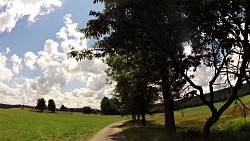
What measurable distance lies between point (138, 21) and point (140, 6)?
984mm

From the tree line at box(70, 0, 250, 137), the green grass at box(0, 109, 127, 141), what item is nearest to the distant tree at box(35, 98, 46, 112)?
the green grass at box(0, 109, 127, 141)

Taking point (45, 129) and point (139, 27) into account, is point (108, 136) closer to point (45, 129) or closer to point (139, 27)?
point (139, 27)

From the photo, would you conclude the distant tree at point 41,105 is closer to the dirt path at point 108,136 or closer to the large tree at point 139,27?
the dirt path at point 108,136

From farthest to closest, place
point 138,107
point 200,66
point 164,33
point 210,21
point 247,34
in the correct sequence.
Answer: point 138,107
point 200,66
point 164,33
point 247,34
point 210,21

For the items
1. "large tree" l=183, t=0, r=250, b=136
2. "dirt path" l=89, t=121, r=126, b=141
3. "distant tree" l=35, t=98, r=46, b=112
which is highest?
"distant tree" l=35, t=98, r=46, b=112

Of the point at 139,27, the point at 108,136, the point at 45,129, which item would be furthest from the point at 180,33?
the point at 45,129

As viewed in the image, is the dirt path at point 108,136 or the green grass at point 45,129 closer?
the dirt path at point 108,136

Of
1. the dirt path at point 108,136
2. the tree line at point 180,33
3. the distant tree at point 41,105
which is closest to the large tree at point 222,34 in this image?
the tree line at point 180,33

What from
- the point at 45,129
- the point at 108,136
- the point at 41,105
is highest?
the point at 41,105

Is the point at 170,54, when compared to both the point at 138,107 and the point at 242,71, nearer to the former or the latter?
the point at 242,71

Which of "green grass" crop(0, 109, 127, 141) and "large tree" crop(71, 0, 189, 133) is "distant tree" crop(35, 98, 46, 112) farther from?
"large tree" crop(71, 0, 189, 133)

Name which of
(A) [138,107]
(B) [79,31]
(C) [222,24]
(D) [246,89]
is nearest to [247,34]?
(C) [222,24]

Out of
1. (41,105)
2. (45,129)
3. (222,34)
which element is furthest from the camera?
(41,105)

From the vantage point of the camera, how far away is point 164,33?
A: 1345cm
